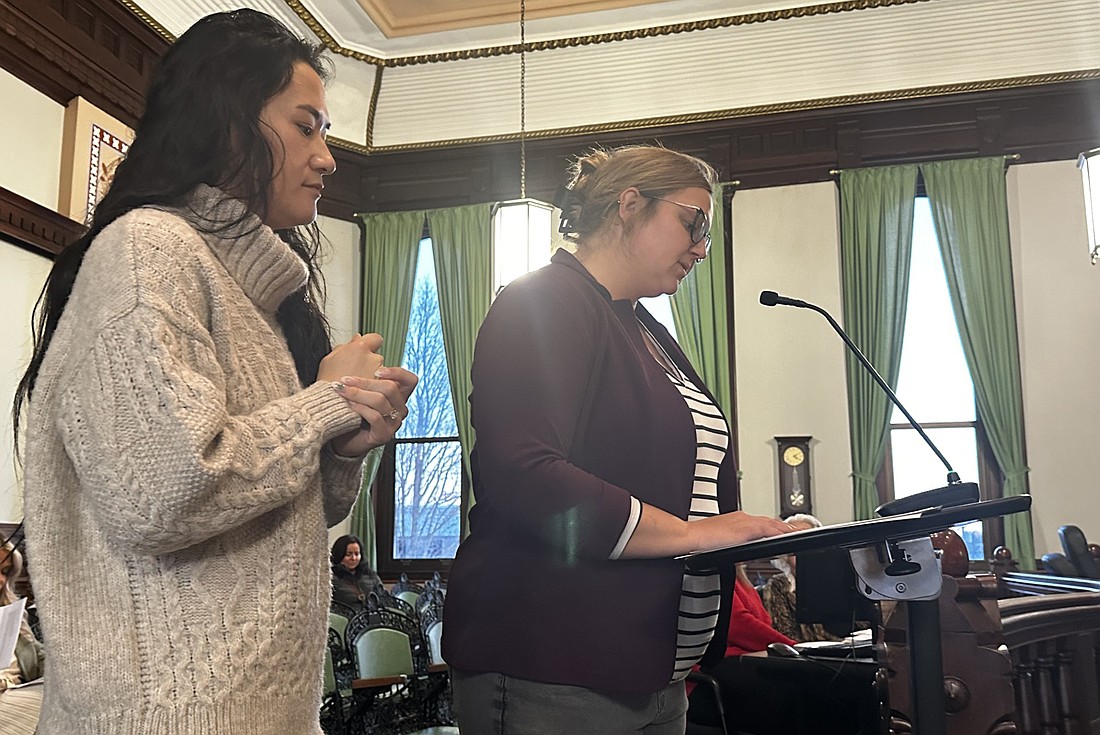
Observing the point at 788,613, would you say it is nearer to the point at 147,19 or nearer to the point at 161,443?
the point at 161,443

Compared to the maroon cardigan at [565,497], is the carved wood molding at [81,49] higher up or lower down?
higher up

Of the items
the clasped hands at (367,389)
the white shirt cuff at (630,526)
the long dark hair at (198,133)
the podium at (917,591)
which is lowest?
the podium at (917,591)

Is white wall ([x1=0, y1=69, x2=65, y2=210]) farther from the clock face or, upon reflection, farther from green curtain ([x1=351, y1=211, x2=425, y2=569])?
the clock face

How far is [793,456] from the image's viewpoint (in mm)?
7426

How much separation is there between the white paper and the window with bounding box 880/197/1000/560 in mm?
5768

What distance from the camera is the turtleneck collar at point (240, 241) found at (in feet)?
3.90

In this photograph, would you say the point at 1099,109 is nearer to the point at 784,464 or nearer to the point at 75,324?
the point at 784,464

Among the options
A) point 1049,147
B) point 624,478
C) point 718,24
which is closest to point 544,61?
point 718,24

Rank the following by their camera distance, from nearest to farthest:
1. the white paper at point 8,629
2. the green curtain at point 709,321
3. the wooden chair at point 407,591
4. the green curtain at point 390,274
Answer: the white paper at point 8,629 → the wooden chair at point 407,591 → the green curtain at point 709,321 → the green curtain at point 390,274

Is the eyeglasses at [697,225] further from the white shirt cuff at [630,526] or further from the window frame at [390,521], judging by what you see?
the window frame at [390,521]

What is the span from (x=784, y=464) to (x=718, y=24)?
3402 millimetres

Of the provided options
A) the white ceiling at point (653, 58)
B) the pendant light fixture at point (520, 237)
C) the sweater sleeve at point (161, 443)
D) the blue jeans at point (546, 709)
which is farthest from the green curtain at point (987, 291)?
the sweater sleeve at point (161, 443)

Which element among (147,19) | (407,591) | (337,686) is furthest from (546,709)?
(147,19)

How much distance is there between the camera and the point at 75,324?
1.07 metres
